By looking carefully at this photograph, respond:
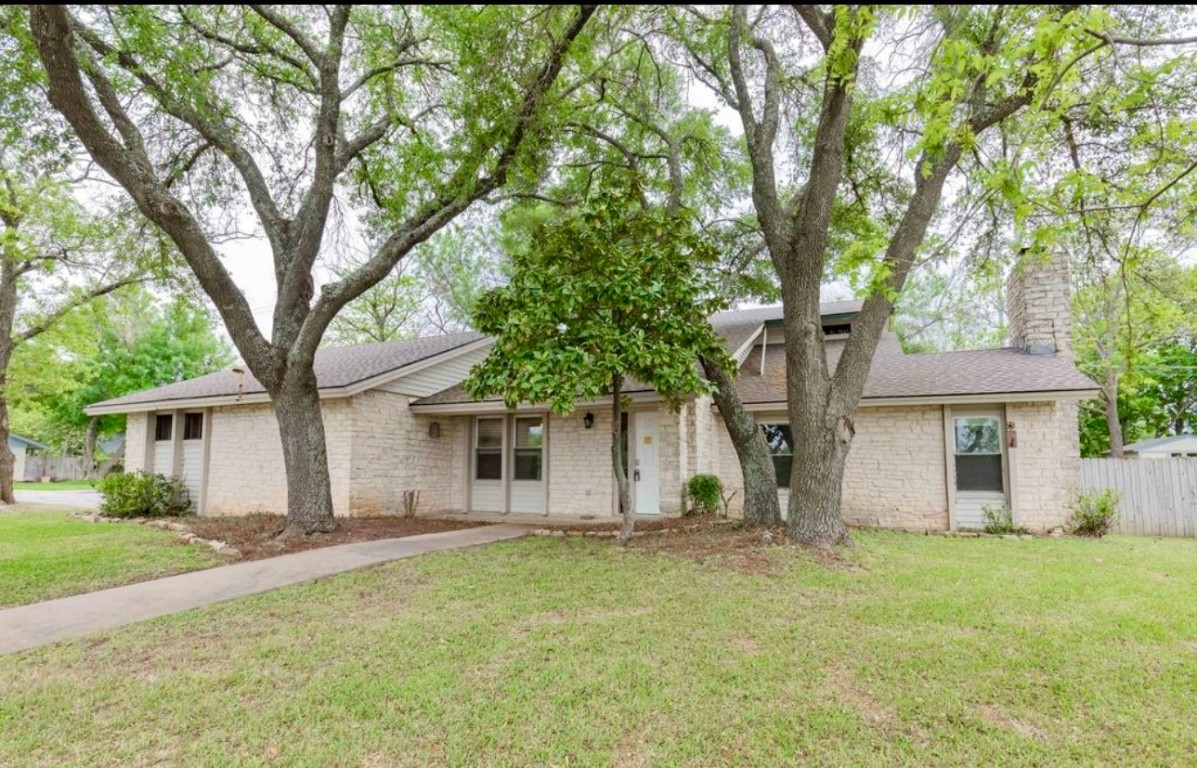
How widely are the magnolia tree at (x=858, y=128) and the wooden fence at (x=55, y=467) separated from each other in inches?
1625

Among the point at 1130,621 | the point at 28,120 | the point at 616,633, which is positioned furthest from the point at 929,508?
the point at 28,120

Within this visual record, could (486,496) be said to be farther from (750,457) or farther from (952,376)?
(952,376)

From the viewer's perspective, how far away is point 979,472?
392 inches

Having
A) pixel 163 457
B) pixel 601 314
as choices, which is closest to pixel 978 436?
pixel 601 314

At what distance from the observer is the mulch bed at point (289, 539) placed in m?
8.12

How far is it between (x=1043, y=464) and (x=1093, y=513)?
96 cm

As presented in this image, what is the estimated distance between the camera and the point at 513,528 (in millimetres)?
10234

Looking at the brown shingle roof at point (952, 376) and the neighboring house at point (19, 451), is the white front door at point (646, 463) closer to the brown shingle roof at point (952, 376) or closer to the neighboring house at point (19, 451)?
the brown shingle roof at point (952, 376)

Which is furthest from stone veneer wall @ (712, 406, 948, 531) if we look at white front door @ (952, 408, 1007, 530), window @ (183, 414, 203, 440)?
window @ (183, 414, 203, 440)

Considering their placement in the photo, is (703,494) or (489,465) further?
(489,465)

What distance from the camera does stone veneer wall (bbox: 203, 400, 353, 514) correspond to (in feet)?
41.0

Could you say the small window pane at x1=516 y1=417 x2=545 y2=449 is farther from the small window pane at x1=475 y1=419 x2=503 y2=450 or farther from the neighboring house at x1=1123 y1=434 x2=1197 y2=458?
the neighboring house at x1=1123 y1=434 x2=1197 y2=458

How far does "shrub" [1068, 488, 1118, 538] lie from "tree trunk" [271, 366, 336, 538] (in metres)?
11.8

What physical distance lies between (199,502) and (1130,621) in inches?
636
